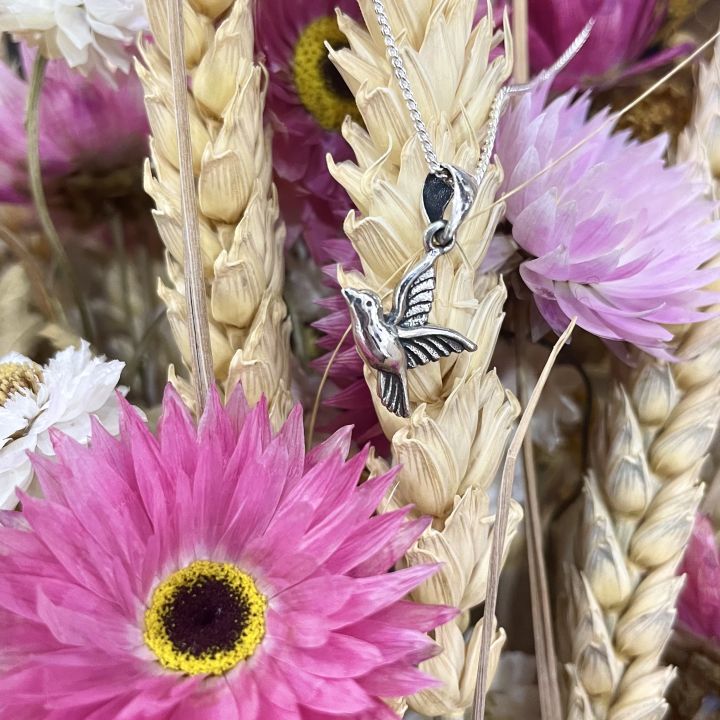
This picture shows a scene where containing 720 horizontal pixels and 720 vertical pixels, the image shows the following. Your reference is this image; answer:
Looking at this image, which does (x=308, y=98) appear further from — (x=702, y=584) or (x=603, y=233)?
(x=702, y=584)

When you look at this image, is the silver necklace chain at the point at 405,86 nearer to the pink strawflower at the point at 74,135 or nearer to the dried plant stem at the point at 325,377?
the dried plant stem at the point at 325,377

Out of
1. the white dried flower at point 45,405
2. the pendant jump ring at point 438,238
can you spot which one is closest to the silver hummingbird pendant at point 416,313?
the pendant jump ring at point 438,238

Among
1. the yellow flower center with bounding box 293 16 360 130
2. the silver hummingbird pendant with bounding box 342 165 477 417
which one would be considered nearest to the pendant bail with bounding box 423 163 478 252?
the silver hummingbird pendant with bounding box 342 165 477 417

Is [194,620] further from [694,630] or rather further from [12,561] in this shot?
[694,630]

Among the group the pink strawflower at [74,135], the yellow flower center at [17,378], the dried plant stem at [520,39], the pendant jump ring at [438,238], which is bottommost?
the yellow flower center at [17,378]

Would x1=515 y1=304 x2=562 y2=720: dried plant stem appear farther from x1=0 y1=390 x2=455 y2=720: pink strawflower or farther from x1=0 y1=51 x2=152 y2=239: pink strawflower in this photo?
x1=0 y1=51 x2=152 y2=239: pink strawflower

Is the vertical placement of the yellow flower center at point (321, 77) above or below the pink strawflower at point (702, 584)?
above

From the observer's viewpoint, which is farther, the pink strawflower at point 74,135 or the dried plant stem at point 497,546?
the pink strawflower at point 74,135
